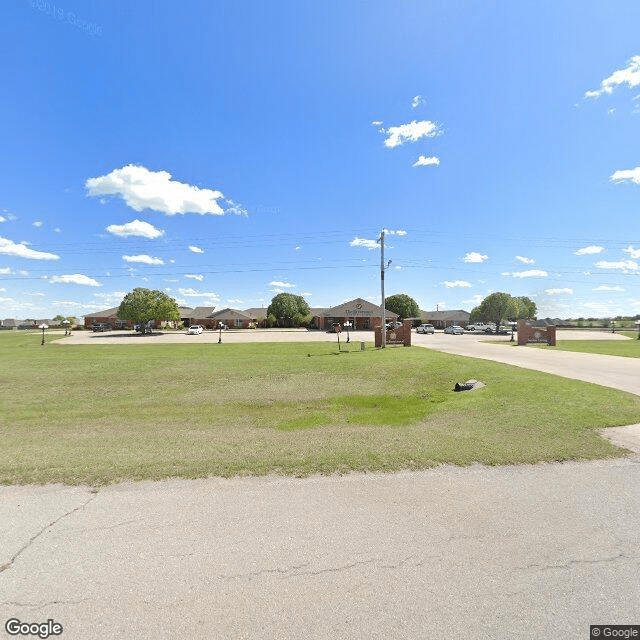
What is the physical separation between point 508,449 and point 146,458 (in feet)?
22.3

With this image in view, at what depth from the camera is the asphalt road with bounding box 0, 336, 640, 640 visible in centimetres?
266

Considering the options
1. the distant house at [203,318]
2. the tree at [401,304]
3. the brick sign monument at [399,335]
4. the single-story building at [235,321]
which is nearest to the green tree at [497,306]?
the tree at [401,304]

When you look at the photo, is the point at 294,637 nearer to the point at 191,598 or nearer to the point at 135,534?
the point at 191,598

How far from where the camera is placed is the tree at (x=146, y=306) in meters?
61.5

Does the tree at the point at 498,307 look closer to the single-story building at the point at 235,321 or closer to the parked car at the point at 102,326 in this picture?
the single-story building at the point at 235,321

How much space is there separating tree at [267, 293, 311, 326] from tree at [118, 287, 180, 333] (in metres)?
24.7

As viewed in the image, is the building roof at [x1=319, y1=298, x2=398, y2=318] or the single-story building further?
the single-story building

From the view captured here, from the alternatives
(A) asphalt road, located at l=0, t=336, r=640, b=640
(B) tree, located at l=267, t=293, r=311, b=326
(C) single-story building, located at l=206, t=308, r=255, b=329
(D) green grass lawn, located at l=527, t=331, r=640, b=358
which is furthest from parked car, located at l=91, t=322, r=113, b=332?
(A) asphalt road, located at l=0, t=336, r=640, b=640

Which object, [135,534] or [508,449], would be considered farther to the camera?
[508,449]

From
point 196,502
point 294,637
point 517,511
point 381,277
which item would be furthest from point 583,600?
point 381,277

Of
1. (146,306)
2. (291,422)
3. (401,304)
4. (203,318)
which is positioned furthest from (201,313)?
(291,422)

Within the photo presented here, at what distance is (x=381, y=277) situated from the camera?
2884 cm

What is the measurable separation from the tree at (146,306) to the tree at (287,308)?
80.9ft

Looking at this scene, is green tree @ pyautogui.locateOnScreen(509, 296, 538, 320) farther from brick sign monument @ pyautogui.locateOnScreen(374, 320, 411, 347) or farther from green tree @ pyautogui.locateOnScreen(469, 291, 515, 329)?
brick sign monument @ pyautogui.locateOnScreen(374, 320, 411, 347)
